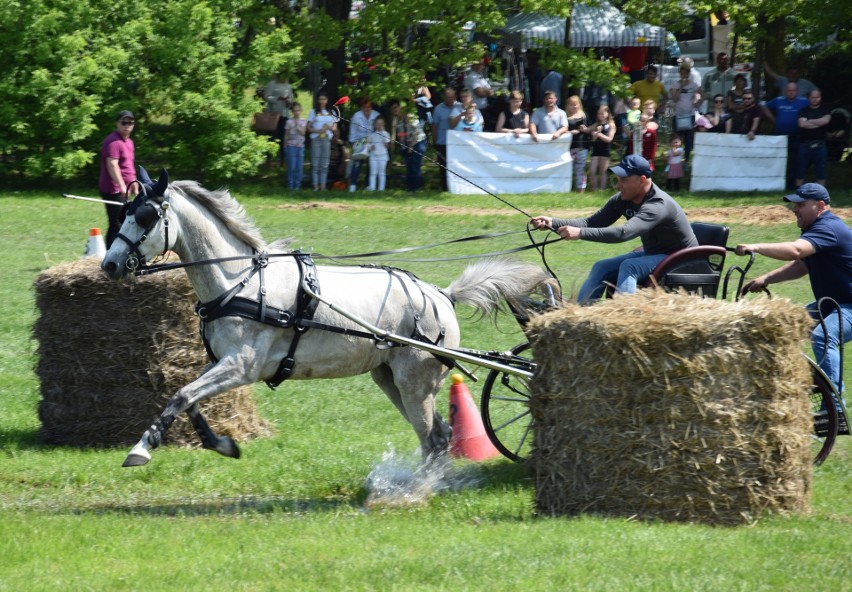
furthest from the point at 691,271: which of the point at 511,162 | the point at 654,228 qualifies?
the point at 511,162

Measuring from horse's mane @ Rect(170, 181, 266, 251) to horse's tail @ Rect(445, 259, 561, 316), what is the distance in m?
1.57

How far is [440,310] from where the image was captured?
8.43 meters

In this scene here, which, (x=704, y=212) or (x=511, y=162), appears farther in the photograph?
(x=511, y=162)

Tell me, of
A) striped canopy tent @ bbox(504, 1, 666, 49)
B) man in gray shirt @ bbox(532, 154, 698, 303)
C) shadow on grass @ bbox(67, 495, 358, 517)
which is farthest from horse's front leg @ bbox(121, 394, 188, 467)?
striped canopy tent @ bbox(504, 1, 666, 49)

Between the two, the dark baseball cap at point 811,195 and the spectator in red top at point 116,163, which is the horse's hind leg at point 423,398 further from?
the spectator in red top at point 116,163

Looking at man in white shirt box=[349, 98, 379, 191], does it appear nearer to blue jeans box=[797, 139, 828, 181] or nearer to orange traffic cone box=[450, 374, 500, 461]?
blue jeans box=[797, 139, 828, 181]

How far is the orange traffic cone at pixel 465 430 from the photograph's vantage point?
9133 millimetres

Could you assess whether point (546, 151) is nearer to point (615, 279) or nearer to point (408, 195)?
point (408, 195)

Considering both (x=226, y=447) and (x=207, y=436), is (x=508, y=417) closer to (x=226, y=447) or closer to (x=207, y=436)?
(x=226, y=447)

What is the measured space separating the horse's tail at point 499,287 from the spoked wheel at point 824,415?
1912 millimetres

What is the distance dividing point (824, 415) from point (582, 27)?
781 inches

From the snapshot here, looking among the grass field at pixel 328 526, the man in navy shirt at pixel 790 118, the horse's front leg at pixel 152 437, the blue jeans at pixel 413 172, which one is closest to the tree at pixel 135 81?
the blue jeans at pixel 413 172

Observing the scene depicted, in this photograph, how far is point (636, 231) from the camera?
27.1 feet

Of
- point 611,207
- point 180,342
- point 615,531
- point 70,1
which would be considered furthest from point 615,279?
point 70,1
